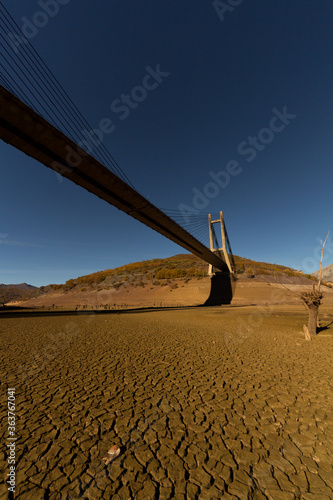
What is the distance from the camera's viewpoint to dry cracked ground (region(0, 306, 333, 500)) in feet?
8.37

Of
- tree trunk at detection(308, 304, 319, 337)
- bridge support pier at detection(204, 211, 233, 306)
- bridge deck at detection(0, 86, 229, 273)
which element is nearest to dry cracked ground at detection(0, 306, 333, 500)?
tree trunk at detection(308, 304, 319, 337)

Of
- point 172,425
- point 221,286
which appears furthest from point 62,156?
point 221,286

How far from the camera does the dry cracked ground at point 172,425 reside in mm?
2551

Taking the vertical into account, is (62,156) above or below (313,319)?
above

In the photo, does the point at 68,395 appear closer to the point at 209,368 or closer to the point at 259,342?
the point at 209,368

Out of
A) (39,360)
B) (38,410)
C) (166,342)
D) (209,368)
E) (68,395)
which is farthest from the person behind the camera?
(166,342)

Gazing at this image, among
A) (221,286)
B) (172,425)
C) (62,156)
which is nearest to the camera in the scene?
(172,425)

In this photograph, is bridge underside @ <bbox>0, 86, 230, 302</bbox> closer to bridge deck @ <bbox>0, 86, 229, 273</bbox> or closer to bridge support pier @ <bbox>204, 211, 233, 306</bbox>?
bridge deck @ <bbox>0, 86, 229, 273</bbox>

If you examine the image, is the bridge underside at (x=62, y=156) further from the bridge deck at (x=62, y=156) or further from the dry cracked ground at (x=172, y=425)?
the dry cracked ground at (x=172, y=425)

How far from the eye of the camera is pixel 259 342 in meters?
9.37

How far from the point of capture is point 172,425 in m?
3.72

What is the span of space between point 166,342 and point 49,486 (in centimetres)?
710

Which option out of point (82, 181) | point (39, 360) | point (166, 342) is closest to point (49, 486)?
point (39, 360)

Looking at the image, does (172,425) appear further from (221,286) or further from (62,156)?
(221,286)
